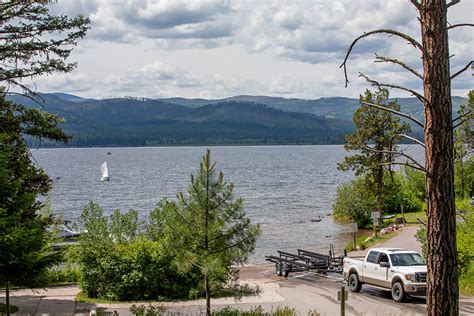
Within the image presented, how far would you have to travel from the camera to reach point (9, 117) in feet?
69.9

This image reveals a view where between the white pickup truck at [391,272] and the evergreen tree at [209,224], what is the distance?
7914 millimetres

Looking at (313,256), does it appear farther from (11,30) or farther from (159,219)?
(11,30)

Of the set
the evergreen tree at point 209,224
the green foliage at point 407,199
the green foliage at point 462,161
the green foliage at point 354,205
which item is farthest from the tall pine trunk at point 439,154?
the green foliage at point 407,199

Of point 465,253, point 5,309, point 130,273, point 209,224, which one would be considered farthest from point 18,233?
point 465,253

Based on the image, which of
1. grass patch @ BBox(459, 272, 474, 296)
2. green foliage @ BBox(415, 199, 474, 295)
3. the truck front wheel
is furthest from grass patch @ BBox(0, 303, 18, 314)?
grass patch @ BBox(459, 272, 474, 296)

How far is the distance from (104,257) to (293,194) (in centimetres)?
7066

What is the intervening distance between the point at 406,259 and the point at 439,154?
17388 mm

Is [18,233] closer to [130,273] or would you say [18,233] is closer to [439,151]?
[439,151]

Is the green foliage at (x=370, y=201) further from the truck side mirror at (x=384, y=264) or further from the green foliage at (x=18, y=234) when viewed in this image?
the green foliage at (x=18, y=234)

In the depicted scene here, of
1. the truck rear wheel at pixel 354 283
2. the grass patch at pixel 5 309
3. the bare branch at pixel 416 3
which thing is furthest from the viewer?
the truck rear wheel at pixel 354 283

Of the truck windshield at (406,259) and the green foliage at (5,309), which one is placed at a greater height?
the truck windshield at (406,259)

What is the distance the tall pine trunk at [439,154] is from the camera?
8.28 meters

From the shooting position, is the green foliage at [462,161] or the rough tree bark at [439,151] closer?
the rough tree bark at [439,151]

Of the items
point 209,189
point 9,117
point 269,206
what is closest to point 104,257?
point 9,117
